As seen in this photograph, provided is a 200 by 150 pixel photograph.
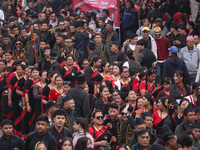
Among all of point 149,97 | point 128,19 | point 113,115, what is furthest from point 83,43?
point 113,115

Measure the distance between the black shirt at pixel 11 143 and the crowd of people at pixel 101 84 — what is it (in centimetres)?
2

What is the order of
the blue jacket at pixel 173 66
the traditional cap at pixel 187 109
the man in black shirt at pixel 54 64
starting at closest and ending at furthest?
the traditional cap at pixel 187 109
the man in black shirt at pixel 54 64
the blue jacket at pixel 173 66

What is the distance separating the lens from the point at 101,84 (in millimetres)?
12406

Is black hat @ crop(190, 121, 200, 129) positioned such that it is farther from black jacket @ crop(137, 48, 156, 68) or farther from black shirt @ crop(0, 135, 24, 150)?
black jacket @ crop(137, 48, 156, 68)

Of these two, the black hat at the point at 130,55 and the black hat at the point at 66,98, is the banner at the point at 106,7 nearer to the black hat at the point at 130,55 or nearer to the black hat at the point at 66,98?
the black hat at the point at 130,55

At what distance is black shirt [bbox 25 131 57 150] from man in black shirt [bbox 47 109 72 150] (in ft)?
1.04

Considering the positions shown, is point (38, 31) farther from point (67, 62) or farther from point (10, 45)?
point (67, 62)

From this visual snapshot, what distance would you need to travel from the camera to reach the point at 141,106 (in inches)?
449

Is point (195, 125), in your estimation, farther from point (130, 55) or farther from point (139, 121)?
point (130, 55)

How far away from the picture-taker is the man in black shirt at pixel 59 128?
998cm

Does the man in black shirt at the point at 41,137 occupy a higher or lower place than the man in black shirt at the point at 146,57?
lower

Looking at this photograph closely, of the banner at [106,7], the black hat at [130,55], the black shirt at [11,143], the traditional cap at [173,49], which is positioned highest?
the banner at [106,7]

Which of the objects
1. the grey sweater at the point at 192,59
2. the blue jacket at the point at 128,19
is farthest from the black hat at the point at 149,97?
the blue jacket at the point at 128,19

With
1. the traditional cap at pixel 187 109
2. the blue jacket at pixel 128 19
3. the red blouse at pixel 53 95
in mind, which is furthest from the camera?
the blue jacket at pixel 128 19
